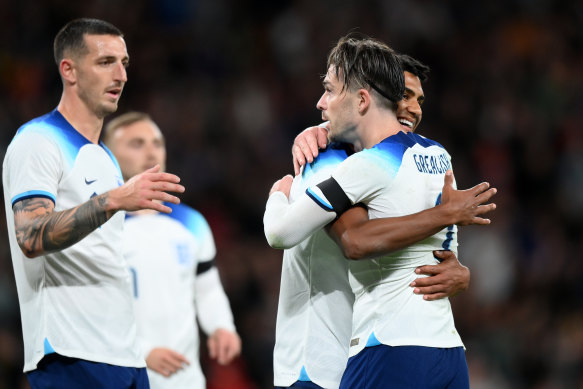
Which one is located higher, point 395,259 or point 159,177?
point 159,177

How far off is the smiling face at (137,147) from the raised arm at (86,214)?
2067 mm

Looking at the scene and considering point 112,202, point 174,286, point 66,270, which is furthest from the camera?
point 174,286

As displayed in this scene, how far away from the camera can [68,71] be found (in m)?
4.17

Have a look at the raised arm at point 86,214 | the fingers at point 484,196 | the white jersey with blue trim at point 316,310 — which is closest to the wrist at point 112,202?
the raised arm at point 86,214

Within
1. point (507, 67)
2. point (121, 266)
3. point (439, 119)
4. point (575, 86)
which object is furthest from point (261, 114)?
point (121, 266)

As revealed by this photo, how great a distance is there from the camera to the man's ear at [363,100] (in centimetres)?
355

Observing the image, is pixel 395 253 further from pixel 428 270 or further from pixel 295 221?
pixel 295 221

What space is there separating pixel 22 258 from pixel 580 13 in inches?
377

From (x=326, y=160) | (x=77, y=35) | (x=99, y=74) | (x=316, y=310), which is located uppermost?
(x=77, y=35)

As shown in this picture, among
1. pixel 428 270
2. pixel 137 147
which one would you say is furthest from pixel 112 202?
pixel 137 147

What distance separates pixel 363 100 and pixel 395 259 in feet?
2.28

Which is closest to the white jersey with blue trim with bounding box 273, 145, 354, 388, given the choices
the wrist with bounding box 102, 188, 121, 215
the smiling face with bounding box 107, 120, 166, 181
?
the wrist with bounding box 102, 188, 121, 215

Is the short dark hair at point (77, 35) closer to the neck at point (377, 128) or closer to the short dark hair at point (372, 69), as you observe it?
the short dark hair at point (372, 69)

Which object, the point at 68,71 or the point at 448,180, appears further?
the point at 68,71
